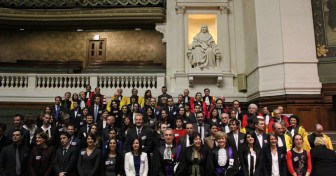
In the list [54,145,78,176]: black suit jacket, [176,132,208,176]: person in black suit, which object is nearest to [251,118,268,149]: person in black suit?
[176,132,208,176]: person in black suit

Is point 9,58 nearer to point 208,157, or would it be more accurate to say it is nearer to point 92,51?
point 92,51

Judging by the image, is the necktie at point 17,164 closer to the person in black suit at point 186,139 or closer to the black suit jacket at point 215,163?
the person in black suit at point 186,139

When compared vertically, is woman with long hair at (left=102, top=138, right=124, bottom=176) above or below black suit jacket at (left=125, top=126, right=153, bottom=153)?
below

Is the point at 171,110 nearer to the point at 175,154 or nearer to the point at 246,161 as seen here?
the point at 175,154

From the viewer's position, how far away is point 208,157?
488 centimetres

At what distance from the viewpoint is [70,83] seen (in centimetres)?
1062

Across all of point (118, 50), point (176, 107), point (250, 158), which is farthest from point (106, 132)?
point (118, 50)

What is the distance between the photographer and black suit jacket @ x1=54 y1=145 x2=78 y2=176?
5.09m

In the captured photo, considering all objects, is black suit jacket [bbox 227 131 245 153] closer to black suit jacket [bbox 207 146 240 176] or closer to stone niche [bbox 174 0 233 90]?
black suit jacket [bbox 207 146 240 176]

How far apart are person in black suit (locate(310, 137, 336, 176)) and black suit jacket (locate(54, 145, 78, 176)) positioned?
350 cm

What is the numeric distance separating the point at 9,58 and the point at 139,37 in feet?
17.4

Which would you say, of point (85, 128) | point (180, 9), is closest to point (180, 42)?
point (180, 9)

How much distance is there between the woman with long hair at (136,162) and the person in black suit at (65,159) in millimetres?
849

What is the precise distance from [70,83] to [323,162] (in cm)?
801
